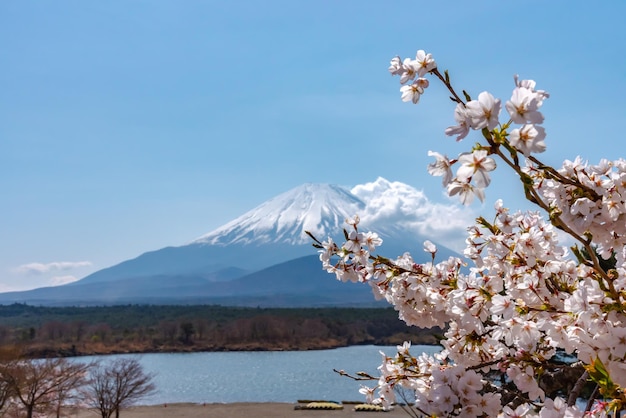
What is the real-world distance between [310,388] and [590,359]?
1582 inches

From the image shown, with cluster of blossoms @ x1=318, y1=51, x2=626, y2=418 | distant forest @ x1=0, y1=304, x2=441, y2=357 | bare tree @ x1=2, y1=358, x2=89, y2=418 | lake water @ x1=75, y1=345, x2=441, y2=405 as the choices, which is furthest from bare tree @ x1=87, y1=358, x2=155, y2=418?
distant forest @ x1=0, y1=304, x2=441, y2=357

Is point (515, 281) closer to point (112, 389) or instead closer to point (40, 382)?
point (40, 382)

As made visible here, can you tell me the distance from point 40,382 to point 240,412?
11.8 m

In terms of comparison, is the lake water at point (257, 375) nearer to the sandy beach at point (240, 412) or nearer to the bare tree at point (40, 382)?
the sandy beach at point (240, 412)

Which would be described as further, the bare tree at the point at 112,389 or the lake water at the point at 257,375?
the lake water at the point at 257,375

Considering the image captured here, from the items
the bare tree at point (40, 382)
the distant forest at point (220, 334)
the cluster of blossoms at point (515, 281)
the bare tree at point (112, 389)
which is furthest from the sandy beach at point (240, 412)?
the distant forest at point (220, 334)

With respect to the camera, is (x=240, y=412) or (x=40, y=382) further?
(x=240, y=412)

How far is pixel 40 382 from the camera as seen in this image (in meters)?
19.9

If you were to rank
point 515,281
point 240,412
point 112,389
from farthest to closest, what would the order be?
point 240,412
point 112,389
point 515,281

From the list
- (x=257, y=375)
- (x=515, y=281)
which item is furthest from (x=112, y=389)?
(x=257, y=375)

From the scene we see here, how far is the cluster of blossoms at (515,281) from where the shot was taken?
53.4 inches

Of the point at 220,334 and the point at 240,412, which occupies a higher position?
the point at 220,334

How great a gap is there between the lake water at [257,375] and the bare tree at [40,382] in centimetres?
1630

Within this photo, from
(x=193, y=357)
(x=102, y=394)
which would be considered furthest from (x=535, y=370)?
(x=193, y=357)
